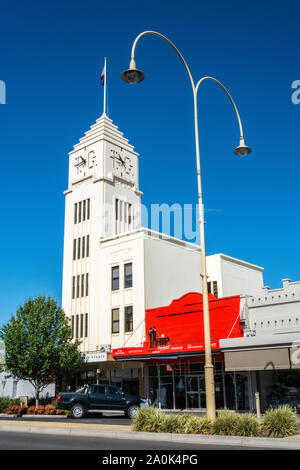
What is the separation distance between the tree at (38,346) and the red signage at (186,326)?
17.0ft

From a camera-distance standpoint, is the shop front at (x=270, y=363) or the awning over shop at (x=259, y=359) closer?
the shop front at (x=270, y=363)

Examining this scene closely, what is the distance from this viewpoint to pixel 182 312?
98.9 ft

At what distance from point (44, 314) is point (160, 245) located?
388 inches

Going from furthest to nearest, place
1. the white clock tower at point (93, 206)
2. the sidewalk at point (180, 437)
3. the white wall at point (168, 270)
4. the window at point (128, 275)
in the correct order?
the white clock tower at point (93, 206), the window at point (128, 275), the white wall at point (168, 270), the sidewalk at point (180, 437)

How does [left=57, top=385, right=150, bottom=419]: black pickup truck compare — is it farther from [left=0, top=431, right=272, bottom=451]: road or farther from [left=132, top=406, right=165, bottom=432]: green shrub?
[left=0, top=431, right=272, bottom=451]: road

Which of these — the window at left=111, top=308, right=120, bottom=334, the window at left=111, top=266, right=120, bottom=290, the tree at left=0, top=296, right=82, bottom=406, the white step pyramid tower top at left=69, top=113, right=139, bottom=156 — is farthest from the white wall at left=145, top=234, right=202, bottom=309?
the white step pyramid tower top at left=69, top=113, right=139, bottom=156

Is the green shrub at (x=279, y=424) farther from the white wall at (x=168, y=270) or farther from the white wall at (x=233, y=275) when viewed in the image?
the white wall at (x=233, y=275)

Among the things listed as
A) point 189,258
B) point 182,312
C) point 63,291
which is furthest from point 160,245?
point 63,291

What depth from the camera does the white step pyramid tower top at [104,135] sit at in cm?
4256

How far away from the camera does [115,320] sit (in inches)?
1380

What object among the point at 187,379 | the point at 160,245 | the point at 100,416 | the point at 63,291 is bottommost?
the point at 100,416

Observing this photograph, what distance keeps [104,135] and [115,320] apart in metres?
16.6

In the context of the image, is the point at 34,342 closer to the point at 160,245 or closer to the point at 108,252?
the point at 108,252

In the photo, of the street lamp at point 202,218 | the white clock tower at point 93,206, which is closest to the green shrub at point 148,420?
the street lamp at point 202,218
